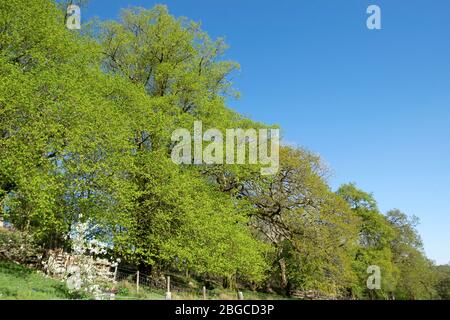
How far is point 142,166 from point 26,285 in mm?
12727

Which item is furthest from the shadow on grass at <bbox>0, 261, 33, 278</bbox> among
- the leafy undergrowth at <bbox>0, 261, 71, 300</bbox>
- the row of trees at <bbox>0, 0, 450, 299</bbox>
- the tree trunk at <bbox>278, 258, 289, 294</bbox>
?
the tree trunk at <bbox>278, 258, 289, 294</bbox>

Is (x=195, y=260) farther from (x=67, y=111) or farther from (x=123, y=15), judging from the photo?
(x=123, y=15)

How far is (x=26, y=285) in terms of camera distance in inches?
723

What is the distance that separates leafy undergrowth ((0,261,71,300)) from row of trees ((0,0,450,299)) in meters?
2.56

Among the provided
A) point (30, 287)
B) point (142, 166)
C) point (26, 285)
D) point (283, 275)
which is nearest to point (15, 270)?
point (26, 285)

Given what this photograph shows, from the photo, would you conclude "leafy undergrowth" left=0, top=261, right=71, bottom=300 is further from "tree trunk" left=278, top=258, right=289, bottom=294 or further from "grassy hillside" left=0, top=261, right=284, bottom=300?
"tree trunk" left=278, top=258, right=289, bottom=294

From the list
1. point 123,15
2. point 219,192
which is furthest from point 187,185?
point 123,15

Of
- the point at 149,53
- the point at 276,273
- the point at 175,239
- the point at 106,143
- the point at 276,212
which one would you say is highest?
the point at 149,53

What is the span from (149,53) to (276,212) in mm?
19431

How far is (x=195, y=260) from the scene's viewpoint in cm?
2858

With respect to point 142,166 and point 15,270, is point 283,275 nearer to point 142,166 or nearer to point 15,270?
point 142,166

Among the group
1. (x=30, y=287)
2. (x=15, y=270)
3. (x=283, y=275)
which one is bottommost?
(x=283, y=275)

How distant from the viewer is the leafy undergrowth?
15.6m

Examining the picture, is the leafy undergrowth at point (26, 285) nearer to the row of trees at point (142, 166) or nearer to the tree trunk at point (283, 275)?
the row of trees at point (142, 166)
